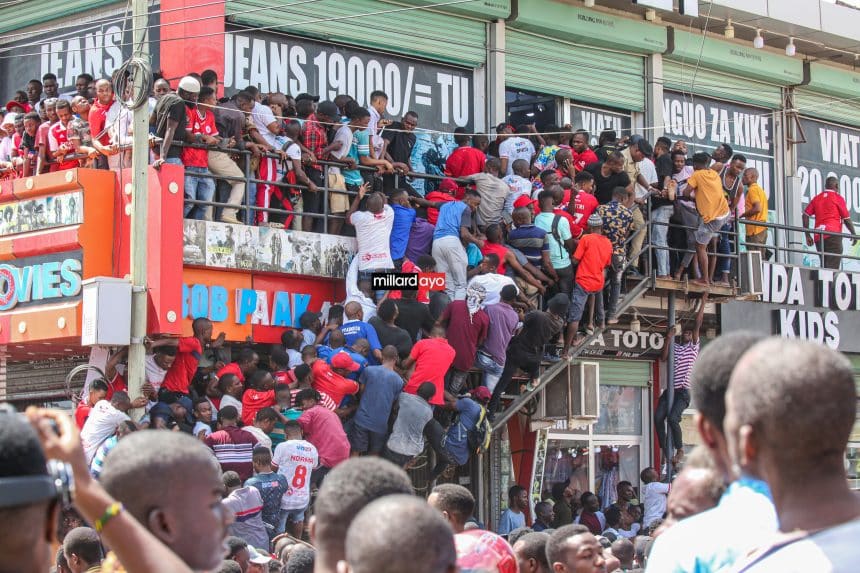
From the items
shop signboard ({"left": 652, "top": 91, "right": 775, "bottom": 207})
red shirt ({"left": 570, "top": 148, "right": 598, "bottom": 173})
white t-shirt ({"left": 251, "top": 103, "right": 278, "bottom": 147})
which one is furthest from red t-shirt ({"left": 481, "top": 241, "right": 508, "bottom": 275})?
shop signboard ({"left": 652, "top": 91, "right": 775, "bottom": 207})

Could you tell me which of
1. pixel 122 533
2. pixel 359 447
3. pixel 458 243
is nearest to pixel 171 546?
pixel 122 533

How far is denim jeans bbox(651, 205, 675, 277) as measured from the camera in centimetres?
1761

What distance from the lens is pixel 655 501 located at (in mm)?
17266

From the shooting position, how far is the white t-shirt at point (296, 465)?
12633mm

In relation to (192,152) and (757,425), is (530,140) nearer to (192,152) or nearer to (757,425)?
(192,152)

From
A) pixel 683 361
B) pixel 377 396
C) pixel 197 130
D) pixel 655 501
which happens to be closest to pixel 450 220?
pixel 377 396

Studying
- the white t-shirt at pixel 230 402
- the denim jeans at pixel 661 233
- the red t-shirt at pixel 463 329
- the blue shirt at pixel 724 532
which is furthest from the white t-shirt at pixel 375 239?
the blue shirt at pixel 724 532

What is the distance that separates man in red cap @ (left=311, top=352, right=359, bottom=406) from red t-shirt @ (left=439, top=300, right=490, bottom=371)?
155 centimetres

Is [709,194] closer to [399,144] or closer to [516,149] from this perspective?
[516,149]

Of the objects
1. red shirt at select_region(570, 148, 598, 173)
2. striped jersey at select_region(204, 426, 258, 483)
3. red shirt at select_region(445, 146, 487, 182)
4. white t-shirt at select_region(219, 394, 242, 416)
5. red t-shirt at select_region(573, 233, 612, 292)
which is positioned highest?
red shirt at select_region(570, 148, 598, 173)

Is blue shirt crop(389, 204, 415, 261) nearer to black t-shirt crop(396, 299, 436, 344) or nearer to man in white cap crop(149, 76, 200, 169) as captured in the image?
black t-shirt crop(396, 299, 436, 344)

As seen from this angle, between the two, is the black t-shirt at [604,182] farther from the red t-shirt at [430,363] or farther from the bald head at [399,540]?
the bald head at [399,540]

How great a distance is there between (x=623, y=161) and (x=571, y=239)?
5.21 ft

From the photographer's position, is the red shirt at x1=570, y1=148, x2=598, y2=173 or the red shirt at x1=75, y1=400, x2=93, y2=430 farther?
the red shirt at x1=570, y1=148, x2=598, y2=173
